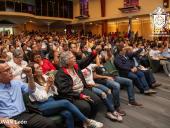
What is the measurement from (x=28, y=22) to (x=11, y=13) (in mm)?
3440

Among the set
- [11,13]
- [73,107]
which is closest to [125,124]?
[73,107]

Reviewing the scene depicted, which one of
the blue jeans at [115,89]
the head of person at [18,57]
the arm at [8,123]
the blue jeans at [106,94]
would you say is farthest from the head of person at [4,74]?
the blue jeans at [115,89]

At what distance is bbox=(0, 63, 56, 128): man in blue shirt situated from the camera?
3135 mm

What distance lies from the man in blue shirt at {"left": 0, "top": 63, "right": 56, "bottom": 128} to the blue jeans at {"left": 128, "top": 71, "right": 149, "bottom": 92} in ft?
10.4

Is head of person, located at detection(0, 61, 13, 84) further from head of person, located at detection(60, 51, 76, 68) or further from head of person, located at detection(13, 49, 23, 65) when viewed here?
head of person, located at detection(13, 49, 23, 65)

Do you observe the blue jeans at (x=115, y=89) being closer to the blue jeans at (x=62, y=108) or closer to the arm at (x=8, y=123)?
the blue jeans at (x=62, y=108)

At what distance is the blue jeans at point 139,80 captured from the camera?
19.9ft

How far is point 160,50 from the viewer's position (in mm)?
9414

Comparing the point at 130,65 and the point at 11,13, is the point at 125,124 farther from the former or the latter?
the point at 11,13

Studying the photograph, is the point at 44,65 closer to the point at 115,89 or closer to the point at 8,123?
the point at 115,89

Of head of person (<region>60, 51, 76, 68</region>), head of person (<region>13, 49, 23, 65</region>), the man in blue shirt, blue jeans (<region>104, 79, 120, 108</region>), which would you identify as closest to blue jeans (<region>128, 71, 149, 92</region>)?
blue jeans (<region>104, 79, 120, 108</region>)

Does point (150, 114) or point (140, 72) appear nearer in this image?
point (150, 114)

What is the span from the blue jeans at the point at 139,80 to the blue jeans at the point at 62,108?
8.38 ft

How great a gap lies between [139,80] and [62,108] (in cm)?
284
